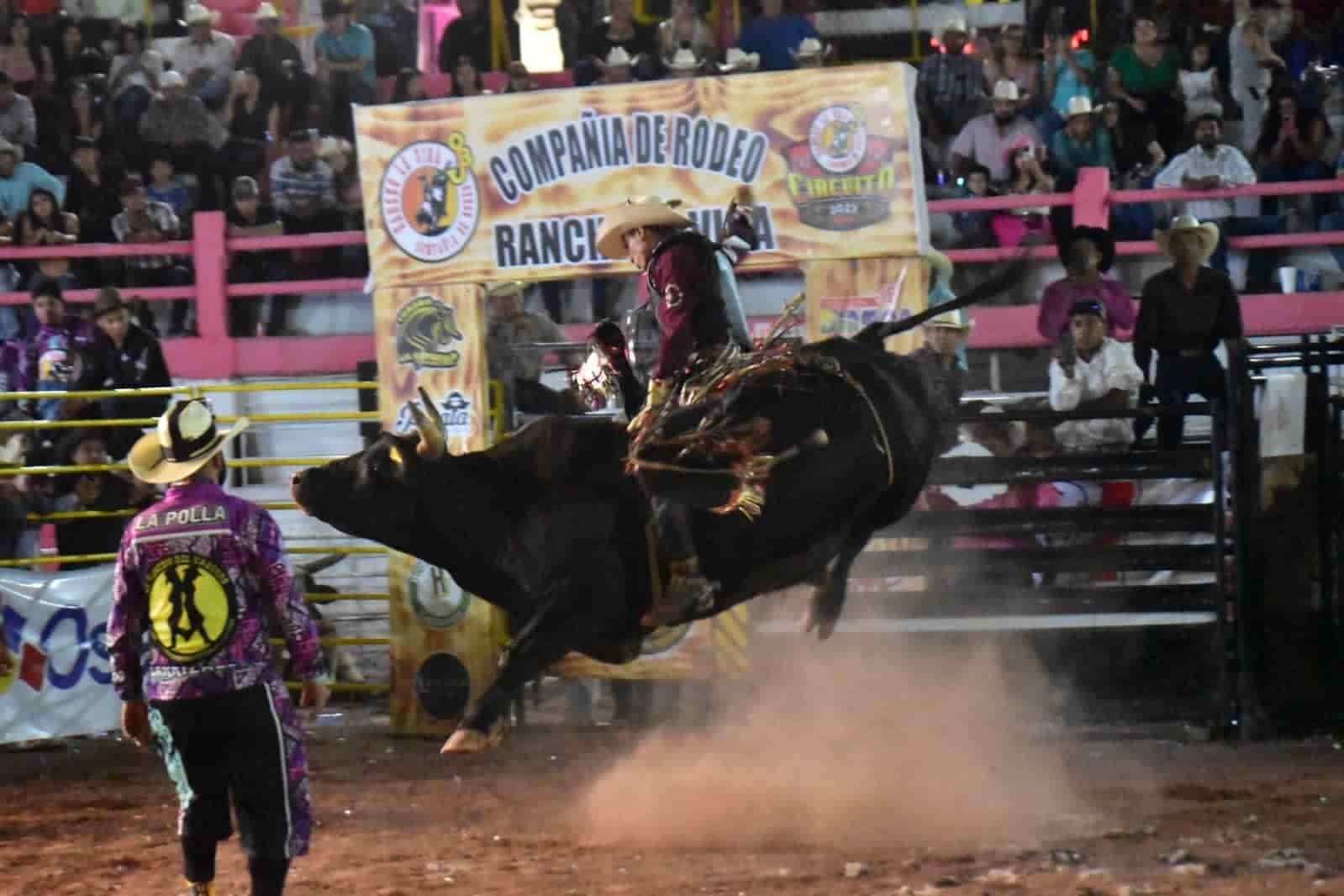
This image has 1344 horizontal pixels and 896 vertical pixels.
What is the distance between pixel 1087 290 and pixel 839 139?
1.87 m

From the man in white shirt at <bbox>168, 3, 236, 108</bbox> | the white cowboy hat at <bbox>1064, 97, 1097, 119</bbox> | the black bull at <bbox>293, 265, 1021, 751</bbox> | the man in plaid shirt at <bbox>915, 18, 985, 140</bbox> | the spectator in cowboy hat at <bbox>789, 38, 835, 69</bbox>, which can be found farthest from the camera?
the man in white shirt at <bbox>168, 3, 236, 108</bbox>

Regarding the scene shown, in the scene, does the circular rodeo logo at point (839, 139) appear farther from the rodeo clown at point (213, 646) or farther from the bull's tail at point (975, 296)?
the rodeo clown at point (213, 646)

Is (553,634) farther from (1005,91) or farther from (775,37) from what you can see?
(775,37)

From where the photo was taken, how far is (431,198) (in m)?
10.6

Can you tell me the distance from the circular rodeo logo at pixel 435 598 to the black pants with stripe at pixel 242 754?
4834 mm

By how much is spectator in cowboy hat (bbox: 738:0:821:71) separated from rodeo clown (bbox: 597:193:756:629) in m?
8.11

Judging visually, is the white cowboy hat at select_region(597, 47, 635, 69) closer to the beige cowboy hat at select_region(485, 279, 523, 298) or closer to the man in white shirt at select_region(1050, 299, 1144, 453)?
the beige cowboy hat at select_region(485, 279, 523, 298)

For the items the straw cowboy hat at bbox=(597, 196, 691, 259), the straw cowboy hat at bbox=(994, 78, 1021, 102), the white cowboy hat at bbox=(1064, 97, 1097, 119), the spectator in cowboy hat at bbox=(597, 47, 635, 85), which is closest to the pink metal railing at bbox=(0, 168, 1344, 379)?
the white cowboy hat at bbox=(1064, 97, 1097, 119)

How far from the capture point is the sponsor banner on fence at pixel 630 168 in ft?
32.4

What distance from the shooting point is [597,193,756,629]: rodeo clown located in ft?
23.5

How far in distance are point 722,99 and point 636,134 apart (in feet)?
1.57

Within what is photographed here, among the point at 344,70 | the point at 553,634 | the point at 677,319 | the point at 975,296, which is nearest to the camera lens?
the point at 553,634

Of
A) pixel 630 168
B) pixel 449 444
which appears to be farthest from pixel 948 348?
pixel 449 444

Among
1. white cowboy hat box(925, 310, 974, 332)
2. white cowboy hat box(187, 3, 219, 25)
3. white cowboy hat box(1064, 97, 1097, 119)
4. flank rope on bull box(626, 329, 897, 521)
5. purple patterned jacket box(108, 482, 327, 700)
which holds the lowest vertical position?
purple patterned jacket box(108, 482, 327, 700)
